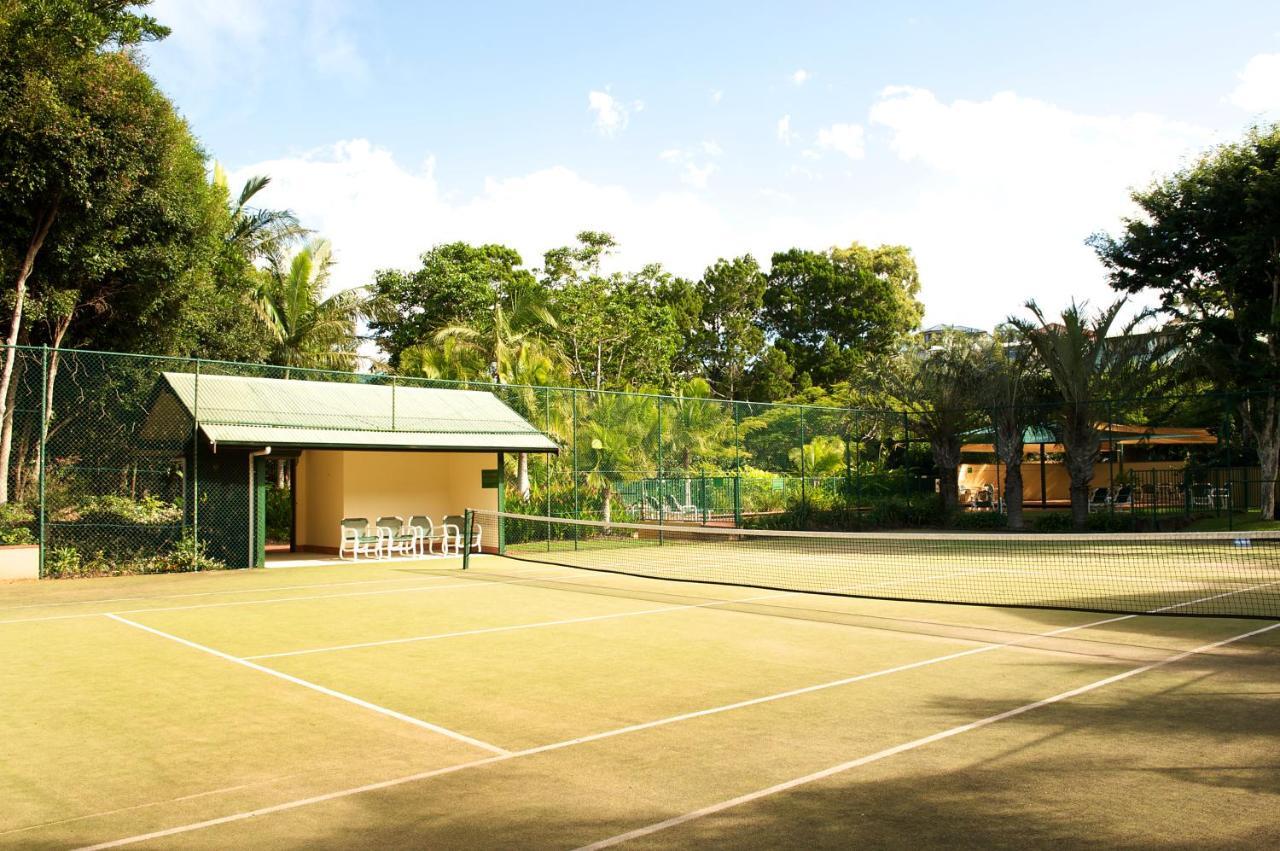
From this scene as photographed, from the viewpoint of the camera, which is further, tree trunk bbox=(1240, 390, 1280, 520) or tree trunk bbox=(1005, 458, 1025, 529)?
tree trunk bbox=(1005, 458, 1025, 529)

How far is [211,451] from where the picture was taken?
1753 centimetres

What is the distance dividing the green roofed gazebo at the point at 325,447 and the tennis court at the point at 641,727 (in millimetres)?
5535

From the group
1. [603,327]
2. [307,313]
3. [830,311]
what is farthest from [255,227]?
[830,311]

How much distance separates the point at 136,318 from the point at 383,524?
6625 millimetres

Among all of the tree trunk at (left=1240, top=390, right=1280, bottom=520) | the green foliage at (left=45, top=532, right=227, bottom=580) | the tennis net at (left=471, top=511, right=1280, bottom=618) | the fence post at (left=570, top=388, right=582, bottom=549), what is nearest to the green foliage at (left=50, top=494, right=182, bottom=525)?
the green foliage at (left=45, top=532, right=227, bottom=580)

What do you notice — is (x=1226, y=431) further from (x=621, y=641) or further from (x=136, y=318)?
(x=136, y=318)

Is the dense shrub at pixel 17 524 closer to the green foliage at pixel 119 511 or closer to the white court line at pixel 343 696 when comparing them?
the green foliage at pixel 119 511

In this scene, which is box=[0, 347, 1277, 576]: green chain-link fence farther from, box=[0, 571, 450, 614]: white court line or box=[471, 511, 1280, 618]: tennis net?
box=[0, 571, 450, 614]: white court line

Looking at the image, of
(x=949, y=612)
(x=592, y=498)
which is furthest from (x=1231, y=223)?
(x=949, y=612)

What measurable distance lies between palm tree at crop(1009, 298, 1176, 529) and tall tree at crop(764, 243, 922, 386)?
1101 inches

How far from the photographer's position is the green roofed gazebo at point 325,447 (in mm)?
17750

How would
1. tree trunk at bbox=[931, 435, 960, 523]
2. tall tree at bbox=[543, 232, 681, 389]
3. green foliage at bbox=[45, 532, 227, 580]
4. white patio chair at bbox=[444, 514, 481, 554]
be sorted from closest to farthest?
green foliage at bbox=[45, 532, 227, 580] → white patio chair at bbox=[444, 514, 481, 554] → tree trunk at bbox=[931, 435, 960, 523] → tall tree at bbox=[543, 232, 681, 389]

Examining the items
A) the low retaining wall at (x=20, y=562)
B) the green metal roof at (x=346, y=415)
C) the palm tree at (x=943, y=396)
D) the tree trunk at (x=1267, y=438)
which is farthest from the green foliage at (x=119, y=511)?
the tree trunk at (x=1267, y=438)

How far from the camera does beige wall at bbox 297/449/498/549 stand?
2250cm
